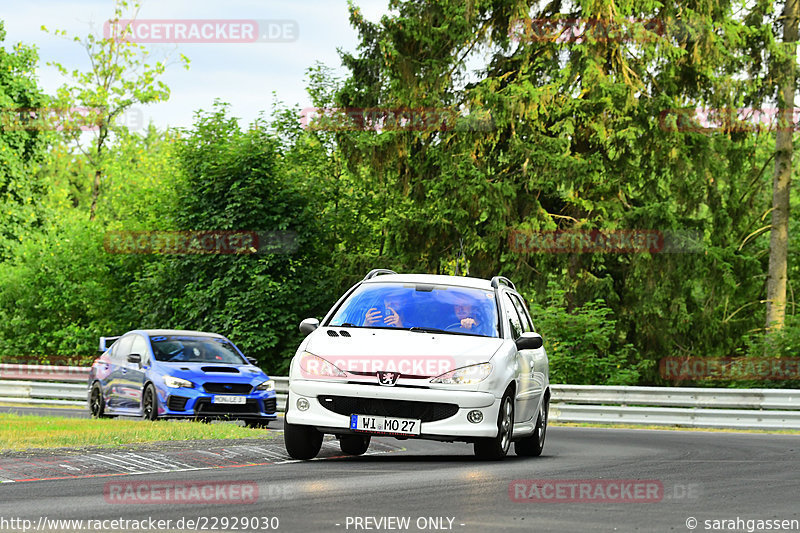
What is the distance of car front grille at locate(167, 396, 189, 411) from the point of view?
19047 mm

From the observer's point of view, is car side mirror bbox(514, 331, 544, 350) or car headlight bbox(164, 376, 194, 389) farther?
car headlight bbox(164, 376, 194, 389)

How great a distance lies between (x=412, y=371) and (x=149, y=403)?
29.5 ft

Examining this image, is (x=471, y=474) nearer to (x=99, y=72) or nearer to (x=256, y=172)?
(x=256, y=172)

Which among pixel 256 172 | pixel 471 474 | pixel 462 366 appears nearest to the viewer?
pixel 471 474

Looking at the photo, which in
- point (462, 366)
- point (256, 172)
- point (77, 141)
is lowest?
point (462, 366)

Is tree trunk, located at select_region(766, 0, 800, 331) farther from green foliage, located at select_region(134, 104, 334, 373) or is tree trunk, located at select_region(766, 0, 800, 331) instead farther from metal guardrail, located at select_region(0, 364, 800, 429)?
green foliage, located at select_region(134, 104, 334, 373)

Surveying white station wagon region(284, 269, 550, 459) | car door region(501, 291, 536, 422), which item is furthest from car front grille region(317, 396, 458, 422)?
car door region(501, 291, 536, 422)

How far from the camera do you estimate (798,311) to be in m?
36.7

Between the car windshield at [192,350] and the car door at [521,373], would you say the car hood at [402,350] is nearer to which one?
the car door at [521,373]

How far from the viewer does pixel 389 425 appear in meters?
11.7

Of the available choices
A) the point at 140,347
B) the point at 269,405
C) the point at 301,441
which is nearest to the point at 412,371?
the point at 301,441

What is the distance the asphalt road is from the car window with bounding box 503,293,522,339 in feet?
4.56

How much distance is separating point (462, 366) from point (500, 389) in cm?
47

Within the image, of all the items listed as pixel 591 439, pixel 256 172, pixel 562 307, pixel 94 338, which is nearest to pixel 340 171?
pixel 256 172
